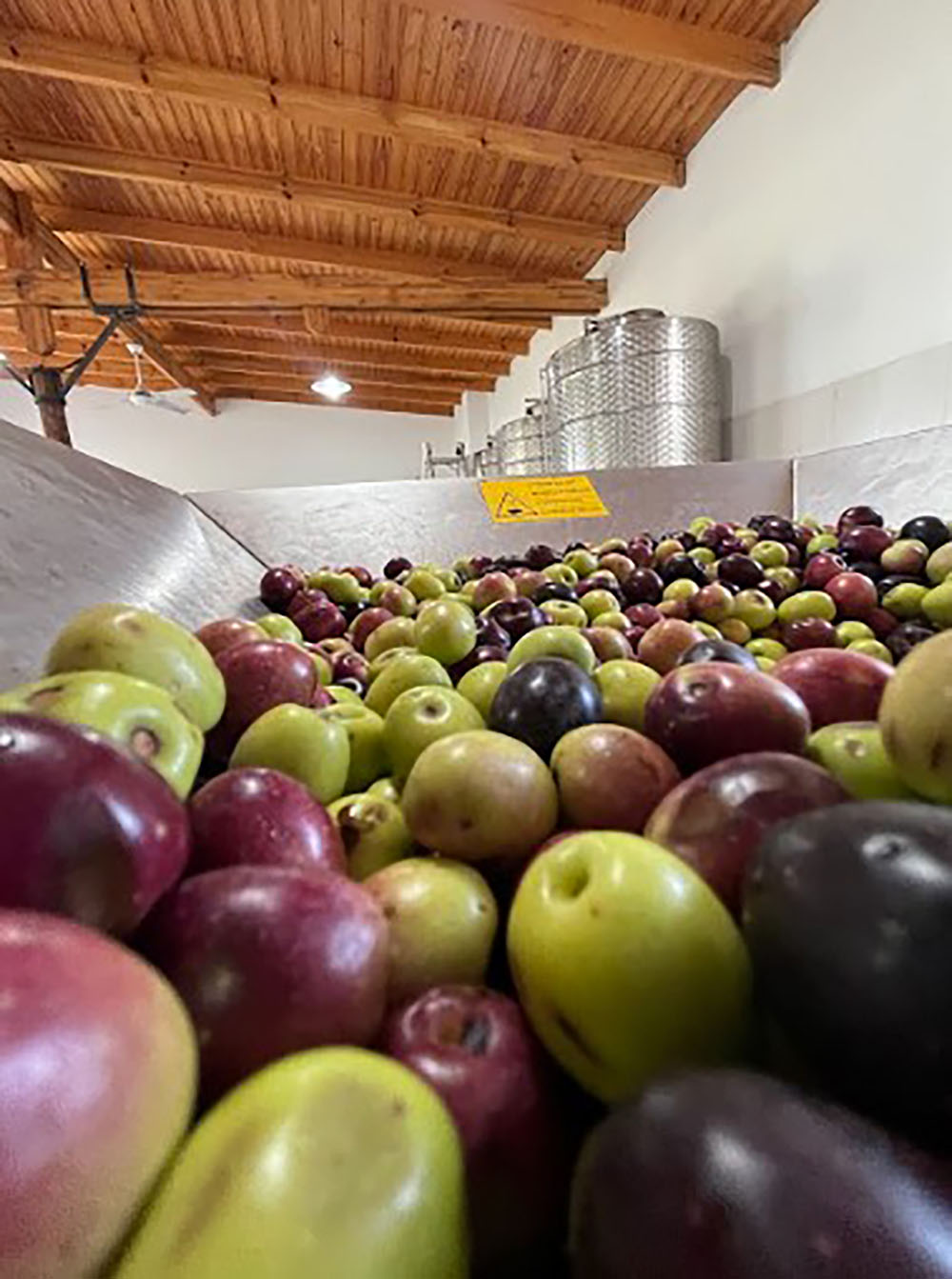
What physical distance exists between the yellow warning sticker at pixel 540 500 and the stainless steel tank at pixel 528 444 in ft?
5.47

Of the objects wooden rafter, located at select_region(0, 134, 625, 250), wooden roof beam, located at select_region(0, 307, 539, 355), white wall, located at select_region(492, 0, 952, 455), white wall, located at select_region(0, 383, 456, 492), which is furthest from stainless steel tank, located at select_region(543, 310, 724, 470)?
white wall, located at select_region(0, 383, 456, 492)

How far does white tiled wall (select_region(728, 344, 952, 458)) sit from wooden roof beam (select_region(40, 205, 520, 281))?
275cm

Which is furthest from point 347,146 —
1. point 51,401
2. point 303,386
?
point 303,386

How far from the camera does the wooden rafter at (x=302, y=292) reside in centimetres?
466

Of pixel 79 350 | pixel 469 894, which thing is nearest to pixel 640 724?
pixel 469 894

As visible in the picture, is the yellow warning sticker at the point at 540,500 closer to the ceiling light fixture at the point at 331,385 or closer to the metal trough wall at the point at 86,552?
the metal trough wall at the point at 86,552

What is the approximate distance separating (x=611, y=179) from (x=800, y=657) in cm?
401

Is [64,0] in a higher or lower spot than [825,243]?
higher

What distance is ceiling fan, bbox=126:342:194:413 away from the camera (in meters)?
5.42

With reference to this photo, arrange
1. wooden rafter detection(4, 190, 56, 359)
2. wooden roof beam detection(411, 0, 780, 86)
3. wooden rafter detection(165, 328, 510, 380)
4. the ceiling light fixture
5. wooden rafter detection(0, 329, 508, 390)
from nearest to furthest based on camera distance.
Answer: wooden roof beam detection(411, 0, 780, 86) → wooden rafter detection(4, 190, 56, 359) → wooden rafter detection(165, 328, 510, 380) → wooden rafter detection(0, 329, 508, 390) → the ceiling light fixture

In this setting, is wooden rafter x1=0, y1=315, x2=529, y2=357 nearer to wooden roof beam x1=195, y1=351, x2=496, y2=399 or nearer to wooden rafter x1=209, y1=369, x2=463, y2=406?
wooden roof beam x1=195, y1=351, x2=496, y2=399

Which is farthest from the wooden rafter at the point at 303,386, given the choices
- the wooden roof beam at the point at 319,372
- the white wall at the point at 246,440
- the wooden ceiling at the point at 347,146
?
the wooden ceiling at the point at 347,146

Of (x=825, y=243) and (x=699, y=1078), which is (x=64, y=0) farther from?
(x=699, y=1078)

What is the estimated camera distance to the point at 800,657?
555mm
